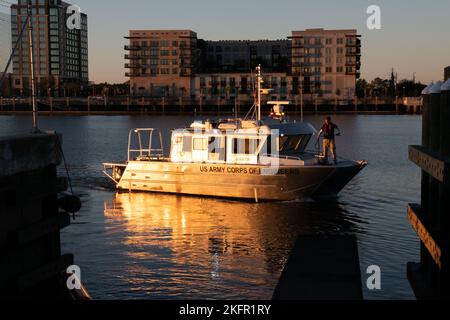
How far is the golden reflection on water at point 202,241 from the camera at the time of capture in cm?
1595

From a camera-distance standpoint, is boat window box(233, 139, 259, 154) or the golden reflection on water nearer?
the golden reflection on water

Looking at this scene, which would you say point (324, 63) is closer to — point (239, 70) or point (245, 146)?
point (239, 70)

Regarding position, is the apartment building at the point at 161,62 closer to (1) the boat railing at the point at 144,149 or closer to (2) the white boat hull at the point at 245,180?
(1) the boat railing at the point at 144,149

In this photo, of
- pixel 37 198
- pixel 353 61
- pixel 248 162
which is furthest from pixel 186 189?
pixel 353 61

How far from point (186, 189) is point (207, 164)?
2090 mm

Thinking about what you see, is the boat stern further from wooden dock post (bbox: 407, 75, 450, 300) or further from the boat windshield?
wooden dock post (bbox: 407, 75, 450, 300)

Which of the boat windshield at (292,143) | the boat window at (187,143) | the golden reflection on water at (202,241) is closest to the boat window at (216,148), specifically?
the boat window at (187,143)

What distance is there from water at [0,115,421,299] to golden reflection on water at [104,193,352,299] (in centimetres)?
3

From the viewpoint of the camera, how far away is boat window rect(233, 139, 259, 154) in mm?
26108

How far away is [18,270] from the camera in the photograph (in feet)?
27.5

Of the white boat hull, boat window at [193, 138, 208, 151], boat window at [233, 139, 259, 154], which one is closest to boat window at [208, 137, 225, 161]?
boat window at [193, 138, 208, 151]

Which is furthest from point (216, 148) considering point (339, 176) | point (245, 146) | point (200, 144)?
point (339, 176)

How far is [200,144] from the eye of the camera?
90.2 ft
